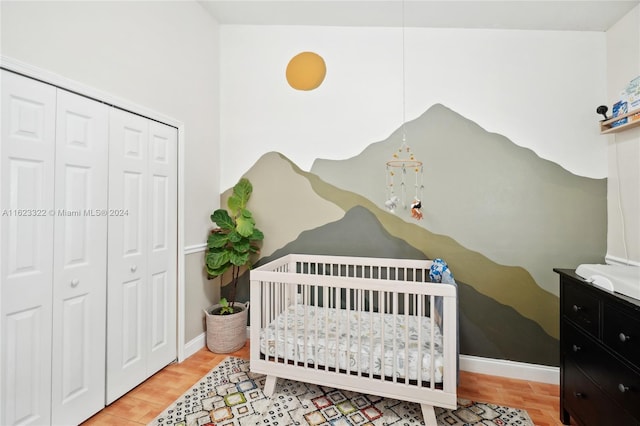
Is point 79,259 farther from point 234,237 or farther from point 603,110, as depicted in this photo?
point 603,110

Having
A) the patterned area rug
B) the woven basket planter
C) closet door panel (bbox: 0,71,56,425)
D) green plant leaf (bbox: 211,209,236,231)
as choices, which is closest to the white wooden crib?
the patterned area rug

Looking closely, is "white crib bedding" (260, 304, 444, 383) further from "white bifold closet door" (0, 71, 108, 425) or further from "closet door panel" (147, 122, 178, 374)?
"white bifold closet door" (0, 71, 108, 425)

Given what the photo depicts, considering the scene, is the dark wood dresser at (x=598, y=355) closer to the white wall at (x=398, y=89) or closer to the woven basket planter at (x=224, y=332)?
the white wall at (x=398, y=89)

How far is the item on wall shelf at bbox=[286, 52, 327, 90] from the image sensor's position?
8.58 feet

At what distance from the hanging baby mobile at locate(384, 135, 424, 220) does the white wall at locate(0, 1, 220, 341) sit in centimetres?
164

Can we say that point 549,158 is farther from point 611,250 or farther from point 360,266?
point 360,266

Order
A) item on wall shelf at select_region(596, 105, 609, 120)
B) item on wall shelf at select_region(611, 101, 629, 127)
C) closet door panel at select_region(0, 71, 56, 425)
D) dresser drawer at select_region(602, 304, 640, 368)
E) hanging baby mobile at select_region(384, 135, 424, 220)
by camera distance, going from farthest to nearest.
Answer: hanging baby mobile at select_region(384, 135, 424, 220), item on wall shelf at select_region(596, 105, 609, 120), item on wall shelf at select_region(611, 101, 629, 127), closet door panel at select_region(0, 71, 56, 425), dresser drawer at select_region(602, 304, 640, 368)

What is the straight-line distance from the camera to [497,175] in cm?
227

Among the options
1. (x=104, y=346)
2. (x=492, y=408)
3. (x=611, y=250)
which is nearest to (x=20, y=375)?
(x=104, y=346)

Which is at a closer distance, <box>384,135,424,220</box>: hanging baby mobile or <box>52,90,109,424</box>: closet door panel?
<box>52,90,109,424</box>: closet door panel

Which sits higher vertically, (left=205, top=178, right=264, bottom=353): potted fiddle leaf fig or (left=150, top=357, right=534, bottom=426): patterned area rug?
(left=205, top=178, right=264, bottom=353): potted fiddle leaf fig

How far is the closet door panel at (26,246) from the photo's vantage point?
1360 millimetres

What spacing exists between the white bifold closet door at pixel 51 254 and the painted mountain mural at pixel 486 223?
173cm

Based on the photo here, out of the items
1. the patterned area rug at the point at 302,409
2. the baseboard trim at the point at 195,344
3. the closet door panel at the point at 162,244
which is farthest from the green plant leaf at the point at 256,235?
the patterned area rug at the point at 302,409
